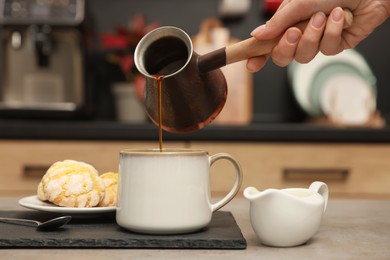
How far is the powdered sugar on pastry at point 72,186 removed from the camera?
3.03 ft

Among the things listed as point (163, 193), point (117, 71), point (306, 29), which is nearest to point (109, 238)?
point (163, 193)

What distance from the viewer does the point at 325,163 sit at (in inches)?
79.9

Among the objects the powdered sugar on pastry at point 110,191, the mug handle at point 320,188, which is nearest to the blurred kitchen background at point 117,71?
the powdered sugar on pastry at point 110,191

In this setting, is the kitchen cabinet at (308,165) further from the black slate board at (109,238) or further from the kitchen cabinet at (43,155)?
the black slate board at (109,238)

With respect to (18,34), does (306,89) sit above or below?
below

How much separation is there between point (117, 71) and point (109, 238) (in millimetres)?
→ 1907

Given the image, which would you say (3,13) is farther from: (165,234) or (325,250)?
(325,250)

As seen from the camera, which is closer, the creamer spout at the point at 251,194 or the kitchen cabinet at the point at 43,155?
the creamer spout at the point at 251,194

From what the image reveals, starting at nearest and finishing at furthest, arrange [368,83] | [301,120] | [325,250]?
1. [325,250]
2. [368,83]
3. [301,120]

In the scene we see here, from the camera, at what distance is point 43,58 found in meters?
2.26

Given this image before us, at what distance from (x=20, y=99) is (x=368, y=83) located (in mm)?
1365

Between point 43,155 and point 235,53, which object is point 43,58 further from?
point 235,53

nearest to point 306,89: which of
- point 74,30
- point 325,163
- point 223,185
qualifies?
point 325,163

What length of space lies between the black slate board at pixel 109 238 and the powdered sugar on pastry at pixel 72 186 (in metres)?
0.05
